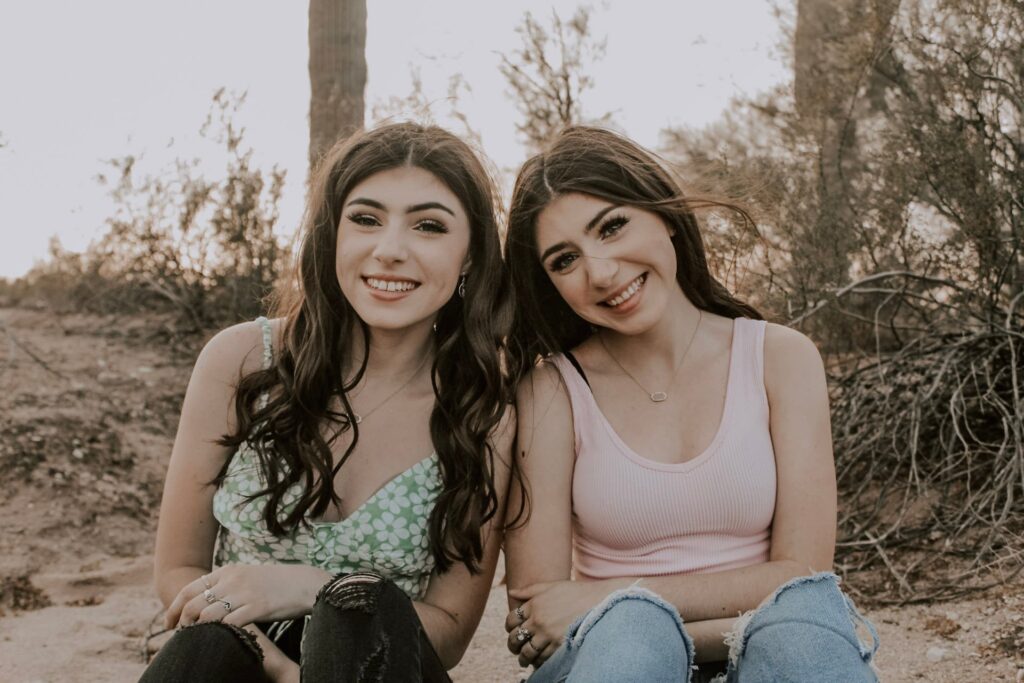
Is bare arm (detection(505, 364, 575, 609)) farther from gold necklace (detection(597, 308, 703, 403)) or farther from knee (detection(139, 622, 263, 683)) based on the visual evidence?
knee (detection(139, 622, 263, 683))

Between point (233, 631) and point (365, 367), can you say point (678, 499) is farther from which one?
point (233, 631)

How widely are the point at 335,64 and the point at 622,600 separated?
4.94 meters

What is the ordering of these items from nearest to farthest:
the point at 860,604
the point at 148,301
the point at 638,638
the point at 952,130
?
the point at 638,638, the point at 860,604, the point at 952,130, the point at 148,301

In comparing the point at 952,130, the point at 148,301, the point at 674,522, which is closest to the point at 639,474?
the point at 674,522

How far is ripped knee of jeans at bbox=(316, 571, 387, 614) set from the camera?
1986 mm

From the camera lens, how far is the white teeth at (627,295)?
98.9 inches

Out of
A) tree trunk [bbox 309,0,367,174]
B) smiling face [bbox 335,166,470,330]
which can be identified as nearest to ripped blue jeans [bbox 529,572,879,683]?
smiling face [bbox 335,166,470,330]

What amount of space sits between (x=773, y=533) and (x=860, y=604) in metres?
1.24

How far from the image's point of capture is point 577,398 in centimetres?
256

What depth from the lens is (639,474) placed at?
2.44 m

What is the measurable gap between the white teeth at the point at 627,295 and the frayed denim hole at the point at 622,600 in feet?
2.26

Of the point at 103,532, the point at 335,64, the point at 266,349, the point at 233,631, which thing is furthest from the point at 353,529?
the point at 335,64

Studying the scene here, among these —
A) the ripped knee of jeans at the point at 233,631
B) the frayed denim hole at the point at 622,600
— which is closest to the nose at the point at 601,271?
the frayed denim hole at the point at 622,600

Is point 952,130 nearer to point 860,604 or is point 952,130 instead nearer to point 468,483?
point 860,604
